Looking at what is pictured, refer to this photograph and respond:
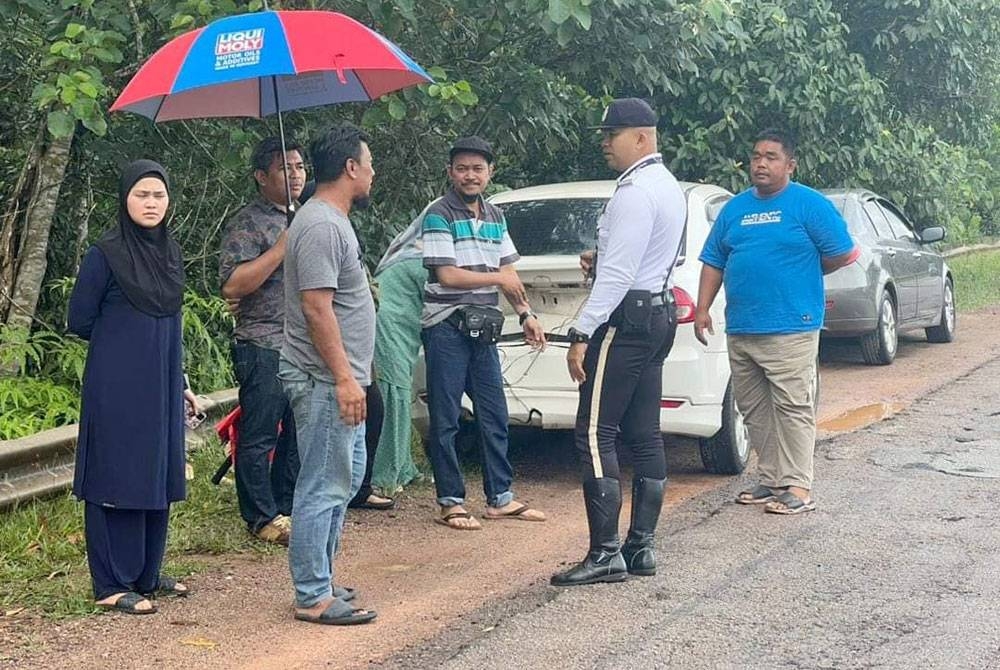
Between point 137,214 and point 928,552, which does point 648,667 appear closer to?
point 928,552

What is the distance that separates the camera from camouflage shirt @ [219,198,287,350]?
5.77m

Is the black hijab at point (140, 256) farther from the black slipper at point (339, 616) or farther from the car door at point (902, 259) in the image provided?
the car door at point (902, 259)

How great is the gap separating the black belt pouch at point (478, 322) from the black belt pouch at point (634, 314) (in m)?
1.09

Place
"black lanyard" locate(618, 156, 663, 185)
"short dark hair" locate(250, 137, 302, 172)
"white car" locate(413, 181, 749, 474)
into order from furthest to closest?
"white car" locate(413, 181, 749, 474), "short dark hair" locate(250, 137, 302, 172), "black lanyard" locate(618, 156, 663, 185)

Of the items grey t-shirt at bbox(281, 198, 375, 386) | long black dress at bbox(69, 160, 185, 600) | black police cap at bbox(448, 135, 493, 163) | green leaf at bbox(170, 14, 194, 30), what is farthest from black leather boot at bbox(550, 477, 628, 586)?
green leaf at bbox(170, 14, 194, 30)

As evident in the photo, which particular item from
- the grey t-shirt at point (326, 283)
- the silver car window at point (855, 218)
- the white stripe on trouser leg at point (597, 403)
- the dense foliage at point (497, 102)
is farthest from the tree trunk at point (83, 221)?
the silver car window at point (855, 218)

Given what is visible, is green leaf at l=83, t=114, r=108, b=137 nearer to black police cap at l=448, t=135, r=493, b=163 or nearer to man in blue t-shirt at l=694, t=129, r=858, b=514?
black police cap at l=448, t=135, r=493, b=163

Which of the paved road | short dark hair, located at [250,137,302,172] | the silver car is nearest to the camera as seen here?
the paved road

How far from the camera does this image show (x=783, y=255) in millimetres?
6461

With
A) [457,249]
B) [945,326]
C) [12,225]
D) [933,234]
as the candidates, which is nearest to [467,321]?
[457,249]

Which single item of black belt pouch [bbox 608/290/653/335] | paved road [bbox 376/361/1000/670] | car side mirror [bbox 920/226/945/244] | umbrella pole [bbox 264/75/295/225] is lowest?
paved road [bbox 376/361/1000/670]

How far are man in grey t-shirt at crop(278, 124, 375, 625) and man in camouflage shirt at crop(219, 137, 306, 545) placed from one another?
0.97 m

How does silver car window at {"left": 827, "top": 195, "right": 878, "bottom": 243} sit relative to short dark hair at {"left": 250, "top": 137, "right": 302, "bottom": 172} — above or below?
below

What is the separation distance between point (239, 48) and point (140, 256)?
2.98 feet
